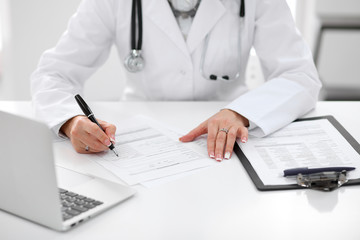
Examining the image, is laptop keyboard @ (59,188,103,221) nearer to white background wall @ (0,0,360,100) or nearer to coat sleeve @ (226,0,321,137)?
coat sleeve @ (226,0,321,137)

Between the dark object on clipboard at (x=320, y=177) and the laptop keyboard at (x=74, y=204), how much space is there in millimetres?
386

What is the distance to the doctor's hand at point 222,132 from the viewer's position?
44.7 inches

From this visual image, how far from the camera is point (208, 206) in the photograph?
913mm

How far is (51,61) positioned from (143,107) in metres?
0.31

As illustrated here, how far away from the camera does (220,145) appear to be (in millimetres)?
1145

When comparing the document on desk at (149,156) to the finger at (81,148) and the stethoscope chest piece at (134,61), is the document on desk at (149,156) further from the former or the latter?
the stethoscope chest piece at (134,61)

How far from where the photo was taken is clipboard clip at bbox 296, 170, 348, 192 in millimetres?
974

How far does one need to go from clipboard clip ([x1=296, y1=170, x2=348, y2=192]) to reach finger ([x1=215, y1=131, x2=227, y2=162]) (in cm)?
19

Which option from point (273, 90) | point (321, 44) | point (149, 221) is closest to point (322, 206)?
point (149, 221)

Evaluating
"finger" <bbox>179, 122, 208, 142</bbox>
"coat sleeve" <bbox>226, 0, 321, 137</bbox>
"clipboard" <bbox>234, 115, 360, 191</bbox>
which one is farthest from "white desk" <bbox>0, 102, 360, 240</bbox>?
"coat sleeve" <bbox>226, 0, 321, 137</bbox>

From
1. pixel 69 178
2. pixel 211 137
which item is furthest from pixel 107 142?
pixel 211 137

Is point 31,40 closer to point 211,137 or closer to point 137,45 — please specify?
point 137,45

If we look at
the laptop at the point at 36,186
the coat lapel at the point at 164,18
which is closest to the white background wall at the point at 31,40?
the coat lapel at the point at 164,18

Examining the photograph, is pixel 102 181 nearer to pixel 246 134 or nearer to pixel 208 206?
pixel 208 206
